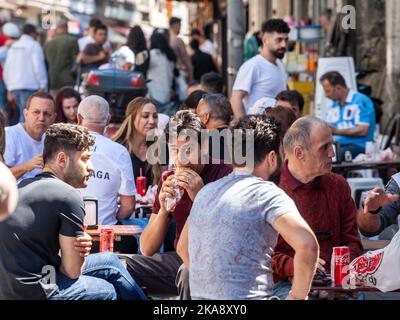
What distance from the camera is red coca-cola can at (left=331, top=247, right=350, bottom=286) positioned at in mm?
6133

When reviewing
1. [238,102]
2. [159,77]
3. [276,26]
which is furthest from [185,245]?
[159,77]

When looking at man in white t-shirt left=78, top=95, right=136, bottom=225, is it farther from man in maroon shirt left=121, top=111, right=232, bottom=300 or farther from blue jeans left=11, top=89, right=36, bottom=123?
blue jeans left=11, top=89, right=36, bottom=123

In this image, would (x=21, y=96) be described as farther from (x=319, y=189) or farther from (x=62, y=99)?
(x=319, y=189)

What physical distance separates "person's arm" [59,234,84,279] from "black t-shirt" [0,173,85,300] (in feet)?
0.09

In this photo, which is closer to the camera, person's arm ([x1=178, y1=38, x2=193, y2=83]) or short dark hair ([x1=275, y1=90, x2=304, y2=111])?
short dark hair ([x1=275, y1=90, x2=304, y2=111])

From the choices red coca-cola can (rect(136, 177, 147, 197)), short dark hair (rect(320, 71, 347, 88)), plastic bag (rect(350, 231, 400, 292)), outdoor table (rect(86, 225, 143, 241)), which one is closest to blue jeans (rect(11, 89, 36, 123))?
short dark hair (rect(320, 71, 347, 88))

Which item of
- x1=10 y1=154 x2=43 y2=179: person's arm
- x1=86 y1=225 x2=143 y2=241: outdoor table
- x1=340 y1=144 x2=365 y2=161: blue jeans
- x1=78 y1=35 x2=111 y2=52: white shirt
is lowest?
x1=340 y1=144 x2=365 y2=161: blue jeans

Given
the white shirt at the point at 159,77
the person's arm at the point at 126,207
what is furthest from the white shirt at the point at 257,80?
the white shirt at the point at 159,77

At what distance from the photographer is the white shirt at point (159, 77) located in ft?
54.4

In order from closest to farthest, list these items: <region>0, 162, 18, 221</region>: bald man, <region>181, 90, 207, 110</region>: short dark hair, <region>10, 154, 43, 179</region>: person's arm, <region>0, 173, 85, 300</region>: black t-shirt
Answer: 1. <region>0, 162, 18, 221</region>: bald man
2. <region>0, 173, 85, 300</region>: black t-shirt
3. <region>10, 154, 43, 179</region>: person's arm
4. <region>181, 90, 207, 110</region>: short dark hair

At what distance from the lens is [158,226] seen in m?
6.55

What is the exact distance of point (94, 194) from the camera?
863 cm

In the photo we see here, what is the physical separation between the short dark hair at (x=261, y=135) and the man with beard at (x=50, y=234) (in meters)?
0.94

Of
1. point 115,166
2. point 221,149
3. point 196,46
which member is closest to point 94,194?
point 115,166
